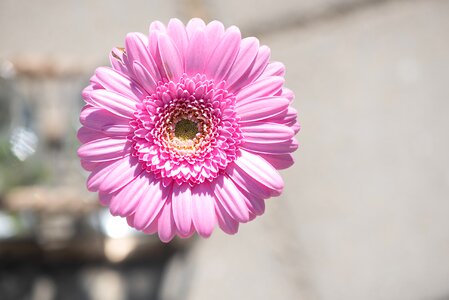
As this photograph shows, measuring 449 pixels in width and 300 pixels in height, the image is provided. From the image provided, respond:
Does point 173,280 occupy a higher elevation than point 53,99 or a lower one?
lower

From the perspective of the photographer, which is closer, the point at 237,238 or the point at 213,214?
the point at 213,214

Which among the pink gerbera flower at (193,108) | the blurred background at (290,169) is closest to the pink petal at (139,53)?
the pink gerbera flower at (193,108)

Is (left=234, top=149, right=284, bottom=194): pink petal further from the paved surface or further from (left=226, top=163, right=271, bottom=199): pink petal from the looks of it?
the paved surface

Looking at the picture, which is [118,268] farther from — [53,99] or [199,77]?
[199,77]

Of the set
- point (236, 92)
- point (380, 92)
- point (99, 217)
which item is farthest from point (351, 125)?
point (236, 92)

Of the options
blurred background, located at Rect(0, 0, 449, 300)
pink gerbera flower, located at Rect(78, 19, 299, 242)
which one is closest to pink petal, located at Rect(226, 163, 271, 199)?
pink gerbera flower, located at Rect(78, 19, 299, 242)
